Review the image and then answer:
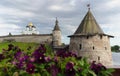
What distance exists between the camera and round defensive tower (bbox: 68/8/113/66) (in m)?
32.3

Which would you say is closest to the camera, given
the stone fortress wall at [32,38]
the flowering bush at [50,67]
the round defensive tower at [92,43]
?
the flowering bush at [50,67]

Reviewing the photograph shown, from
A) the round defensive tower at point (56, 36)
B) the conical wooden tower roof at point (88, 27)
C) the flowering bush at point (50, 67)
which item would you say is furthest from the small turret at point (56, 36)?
the flowering bush at point (50, 67)

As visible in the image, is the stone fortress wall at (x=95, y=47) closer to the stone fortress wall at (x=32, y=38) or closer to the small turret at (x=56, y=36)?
the small turret at (x=56, y=36)

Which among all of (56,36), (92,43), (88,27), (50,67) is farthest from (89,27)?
(50,67)

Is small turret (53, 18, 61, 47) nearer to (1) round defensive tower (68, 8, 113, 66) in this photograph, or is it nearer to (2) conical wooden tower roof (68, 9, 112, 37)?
(2) conical wooden tower roof (68, 9, 112, 37)

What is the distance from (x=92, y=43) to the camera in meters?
32.3

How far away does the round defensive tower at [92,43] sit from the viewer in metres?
32.3

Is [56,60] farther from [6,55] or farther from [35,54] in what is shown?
[6,55]

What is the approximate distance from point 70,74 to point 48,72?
0.19 metres

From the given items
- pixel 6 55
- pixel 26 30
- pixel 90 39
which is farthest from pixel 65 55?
pixel 26 30

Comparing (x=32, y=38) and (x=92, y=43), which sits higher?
(x=32, y=38)

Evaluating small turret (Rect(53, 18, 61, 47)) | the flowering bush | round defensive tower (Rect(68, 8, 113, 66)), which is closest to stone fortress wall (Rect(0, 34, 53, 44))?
small turret (Rect(53, 18, 61, 47))

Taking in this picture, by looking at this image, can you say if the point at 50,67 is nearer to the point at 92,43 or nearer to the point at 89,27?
the point at 92,43

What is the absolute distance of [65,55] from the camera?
116 inches
